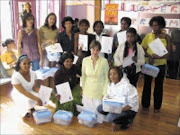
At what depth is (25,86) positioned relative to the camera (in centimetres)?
259

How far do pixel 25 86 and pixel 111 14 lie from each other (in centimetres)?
315

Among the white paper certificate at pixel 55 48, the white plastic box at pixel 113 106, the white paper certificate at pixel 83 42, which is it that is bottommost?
the white plastic box at pixel 113 106

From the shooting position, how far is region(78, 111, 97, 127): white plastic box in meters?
2.44

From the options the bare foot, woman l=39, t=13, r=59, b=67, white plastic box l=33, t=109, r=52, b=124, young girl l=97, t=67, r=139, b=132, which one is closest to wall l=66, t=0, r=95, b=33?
woman l=39, t=13, r=59, b=67

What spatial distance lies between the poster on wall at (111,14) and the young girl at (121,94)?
2880 mm

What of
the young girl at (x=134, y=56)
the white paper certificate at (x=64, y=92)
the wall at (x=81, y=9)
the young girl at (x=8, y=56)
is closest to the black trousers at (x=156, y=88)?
the young girl at (x=134, y=56)

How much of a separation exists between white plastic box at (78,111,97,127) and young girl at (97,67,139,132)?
188 mm

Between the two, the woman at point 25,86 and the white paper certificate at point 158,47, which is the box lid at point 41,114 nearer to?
the woman at point 25,86

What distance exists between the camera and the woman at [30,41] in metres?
2.96

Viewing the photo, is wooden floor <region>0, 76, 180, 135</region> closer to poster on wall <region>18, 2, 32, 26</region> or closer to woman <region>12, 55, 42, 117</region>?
woman <region>12, 55, 42, 117</region>

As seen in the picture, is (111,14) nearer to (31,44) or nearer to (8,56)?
(31,44)

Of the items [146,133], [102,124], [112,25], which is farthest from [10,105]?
[112,25]

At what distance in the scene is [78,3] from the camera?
211 inches

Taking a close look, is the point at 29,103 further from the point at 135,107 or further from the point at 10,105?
the point at 135,107
